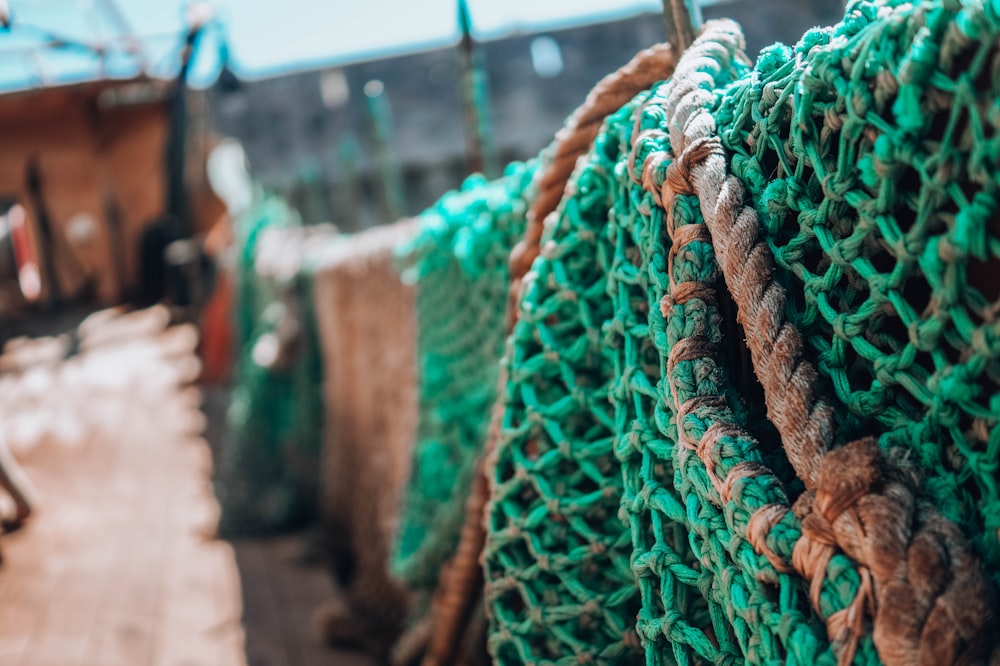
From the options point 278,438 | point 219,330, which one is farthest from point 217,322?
point 278,438

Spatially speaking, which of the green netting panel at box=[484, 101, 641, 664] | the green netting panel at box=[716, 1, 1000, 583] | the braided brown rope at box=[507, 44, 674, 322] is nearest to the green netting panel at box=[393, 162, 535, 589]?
the braided brown rope at box=[507, 44, 674, 322]

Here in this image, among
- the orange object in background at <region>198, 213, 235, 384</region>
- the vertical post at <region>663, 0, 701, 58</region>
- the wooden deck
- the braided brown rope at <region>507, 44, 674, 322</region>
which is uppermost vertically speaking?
the orange object in background at <region>198, 213, 235, 384</region>

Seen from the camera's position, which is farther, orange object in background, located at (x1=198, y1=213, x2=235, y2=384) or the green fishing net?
orange object in background, located at (x1=198, y1=213, x2=235, y2=384)

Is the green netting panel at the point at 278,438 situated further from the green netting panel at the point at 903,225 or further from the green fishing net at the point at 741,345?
the green netting panel at the point at 903,225

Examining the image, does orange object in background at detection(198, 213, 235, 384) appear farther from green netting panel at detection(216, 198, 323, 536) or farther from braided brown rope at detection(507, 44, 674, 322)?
braided brown rope at detection(507, 44, 674, 322)

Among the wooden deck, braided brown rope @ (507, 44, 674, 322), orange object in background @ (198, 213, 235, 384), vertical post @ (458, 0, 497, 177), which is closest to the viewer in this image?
braided brown rope @ (507, 44, 674, 322)


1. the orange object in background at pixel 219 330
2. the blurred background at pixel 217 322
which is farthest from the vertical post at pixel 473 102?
the orange object in background at pixel 219 330

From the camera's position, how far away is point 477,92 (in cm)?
248

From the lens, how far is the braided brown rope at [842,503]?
609 millimetres

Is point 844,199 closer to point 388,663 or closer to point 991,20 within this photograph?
point 991,20

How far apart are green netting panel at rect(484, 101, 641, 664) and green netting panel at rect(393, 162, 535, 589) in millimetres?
330

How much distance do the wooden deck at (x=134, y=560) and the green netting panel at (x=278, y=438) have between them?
5.3 inches

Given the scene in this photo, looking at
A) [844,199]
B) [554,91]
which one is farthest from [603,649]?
[554,91]

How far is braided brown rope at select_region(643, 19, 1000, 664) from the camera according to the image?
609mm
